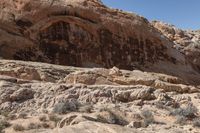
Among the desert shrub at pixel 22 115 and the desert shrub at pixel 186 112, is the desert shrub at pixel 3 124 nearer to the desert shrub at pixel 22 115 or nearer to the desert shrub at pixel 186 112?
the desert shrub at pixel 22 115

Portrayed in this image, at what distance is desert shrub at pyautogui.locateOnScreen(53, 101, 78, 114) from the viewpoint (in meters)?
13.0

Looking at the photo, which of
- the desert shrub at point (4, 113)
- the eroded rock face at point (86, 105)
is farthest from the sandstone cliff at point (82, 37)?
the desert shrub at point (4, 113)

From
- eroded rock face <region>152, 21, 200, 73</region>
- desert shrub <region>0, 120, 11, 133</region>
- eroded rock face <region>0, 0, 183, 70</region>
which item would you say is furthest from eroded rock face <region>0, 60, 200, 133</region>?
eroded rock face <region>152, 21, 200, 73</region>

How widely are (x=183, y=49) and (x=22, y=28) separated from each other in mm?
14970

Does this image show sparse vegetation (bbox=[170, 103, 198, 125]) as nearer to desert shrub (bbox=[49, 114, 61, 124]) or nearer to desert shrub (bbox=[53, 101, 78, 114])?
desert shrub (bbox=[53, 101, 78, 114])

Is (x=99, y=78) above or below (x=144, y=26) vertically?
below

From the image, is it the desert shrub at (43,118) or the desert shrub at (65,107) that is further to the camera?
the desert shrub at (65,107)

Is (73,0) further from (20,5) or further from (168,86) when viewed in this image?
(168,86)

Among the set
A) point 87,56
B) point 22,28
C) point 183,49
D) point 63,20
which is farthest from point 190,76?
point 22,28

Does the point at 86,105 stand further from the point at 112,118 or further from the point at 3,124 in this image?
the point at 3,124

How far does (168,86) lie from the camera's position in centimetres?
Answer: 2005

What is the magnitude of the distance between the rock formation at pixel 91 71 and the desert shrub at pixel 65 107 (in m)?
0.03

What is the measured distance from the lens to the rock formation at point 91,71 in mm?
12766

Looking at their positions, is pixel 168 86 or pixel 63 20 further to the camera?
pixel 63 20
